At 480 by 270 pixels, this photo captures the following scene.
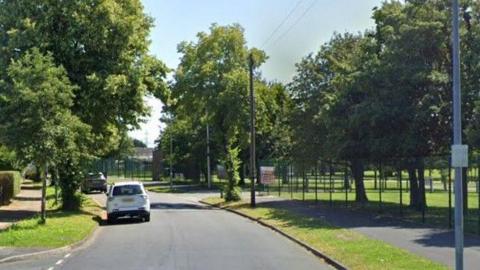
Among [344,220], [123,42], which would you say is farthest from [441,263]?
[123,42]

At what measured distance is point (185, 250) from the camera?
1917 centimetres

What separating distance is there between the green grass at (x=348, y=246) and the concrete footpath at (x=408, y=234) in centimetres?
46

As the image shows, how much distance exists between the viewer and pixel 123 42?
33.3m

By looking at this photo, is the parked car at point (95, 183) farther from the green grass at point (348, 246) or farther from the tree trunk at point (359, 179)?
the green grass at point (348, 246)

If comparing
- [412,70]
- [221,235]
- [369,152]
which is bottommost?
[221,235]

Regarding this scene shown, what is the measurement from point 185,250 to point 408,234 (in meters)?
6.69

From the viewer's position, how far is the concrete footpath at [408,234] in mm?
16594

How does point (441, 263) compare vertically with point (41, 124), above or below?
below

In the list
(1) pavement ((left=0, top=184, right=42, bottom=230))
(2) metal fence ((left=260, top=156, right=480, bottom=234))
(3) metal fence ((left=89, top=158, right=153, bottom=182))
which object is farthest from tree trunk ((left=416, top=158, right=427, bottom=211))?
(3) metal fence ((left=89, top=158, right=153, bottom=182))

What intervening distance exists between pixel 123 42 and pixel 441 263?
21342mm

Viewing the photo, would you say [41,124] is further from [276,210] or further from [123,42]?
[276,210]

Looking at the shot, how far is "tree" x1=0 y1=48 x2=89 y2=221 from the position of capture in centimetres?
2403

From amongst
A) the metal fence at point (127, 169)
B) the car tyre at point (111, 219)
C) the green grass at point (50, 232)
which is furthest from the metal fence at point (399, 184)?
the metal fence at point (127, 169)

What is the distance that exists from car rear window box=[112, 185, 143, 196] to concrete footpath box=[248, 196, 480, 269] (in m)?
7.10
